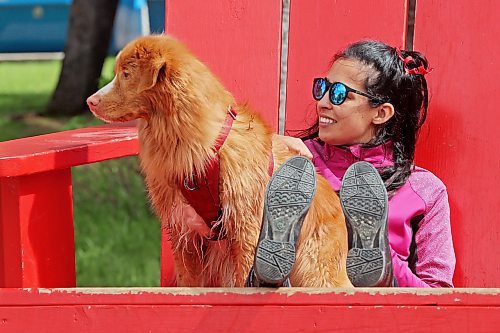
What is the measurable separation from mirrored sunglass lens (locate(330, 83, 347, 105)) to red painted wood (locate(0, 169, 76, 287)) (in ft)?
2.67

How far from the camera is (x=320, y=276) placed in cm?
255

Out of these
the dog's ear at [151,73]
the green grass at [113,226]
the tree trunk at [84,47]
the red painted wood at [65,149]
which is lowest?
the green grass at [113,226]

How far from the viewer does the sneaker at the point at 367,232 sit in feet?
7.27

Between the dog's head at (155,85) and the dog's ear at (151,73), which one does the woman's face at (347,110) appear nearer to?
the dog's head at (155,85)

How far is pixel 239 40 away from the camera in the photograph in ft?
10.4

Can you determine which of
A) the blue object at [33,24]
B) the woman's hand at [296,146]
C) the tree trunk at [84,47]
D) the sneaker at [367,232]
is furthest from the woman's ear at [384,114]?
the blue object at [33,24]

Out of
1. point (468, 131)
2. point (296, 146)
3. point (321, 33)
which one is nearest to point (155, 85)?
point (296, 146)

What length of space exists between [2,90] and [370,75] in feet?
30.9

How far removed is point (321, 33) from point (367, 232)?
1.10 m

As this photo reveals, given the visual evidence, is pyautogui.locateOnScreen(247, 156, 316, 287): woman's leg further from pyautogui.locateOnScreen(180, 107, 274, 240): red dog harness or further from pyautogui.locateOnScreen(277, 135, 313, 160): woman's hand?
pyautogui.locateOnScreen(277, 135, 313, 160): woman's hand

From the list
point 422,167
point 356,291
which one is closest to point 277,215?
point 356,291

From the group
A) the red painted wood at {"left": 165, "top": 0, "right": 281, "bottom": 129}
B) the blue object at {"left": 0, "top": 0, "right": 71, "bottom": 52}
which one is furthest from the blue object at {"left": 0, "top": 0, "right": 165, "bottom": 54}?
the red painted wood at {"left": 165, "top": 0, "right": 281, "bottom": 129}

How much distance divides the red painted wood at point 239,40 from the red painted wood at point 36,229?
0.68 m

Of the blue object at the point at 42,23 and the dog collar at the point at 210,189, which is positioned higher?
the dog collar at the point at 210,189
